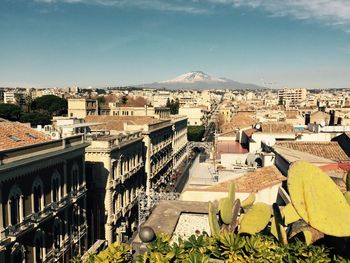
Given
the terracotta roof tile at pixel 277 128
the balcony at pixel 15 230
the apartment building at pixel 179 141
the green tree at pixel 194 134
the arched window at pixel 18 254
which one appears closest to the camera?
the balcony at pixel 15 230

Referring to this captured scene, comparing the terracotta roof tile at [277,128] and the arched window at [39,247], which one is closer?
the arched window at [39,247]

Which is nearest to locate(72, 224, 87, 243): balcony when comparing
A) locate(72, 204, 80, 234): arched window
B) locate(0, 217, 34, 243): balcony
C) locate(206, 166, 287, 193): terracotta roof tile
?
locate(72, 204, 80, 234): arched window

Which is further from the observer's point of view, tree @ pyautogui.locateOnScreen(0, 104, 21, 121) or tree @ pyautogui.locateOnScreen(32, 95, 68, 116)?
tree @ pyautogui.locateOnScreen(32, 95, 68, 116)

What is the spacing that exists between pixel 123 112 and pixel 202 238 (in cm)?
6589

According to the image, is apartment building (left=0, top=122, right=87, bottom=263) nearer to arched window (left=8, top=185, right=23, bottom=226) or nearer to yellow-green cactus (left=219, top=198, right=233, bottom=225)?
arched window (left=8, top=185, right=23, bottom=226)

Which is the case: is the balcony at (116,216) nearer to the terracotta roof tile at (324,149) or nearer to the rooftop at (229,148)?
the rooftop at (229,148)

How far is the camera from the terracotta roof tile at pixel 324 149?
25594 millimetres

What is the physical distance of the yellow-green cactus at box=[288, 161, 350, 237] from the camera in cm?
694

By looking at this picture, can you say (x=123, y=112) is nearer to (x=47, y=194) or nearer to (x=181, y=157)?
(x=181, y=157)

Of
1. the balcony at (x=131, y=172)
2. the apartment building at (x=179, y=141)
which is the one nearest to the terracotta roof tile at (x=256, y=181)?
the balcony at (x=131, y=172)

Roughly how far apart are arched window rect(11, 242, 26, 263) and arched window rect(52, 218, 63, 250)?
304 centimetres

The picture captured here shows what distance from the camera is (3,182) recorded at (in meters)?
17.4

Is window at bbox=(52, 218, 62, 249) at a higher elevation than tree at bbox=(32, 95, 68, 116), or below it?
below

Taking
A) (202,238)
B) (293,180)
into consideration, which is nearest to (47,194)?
(202,238)
